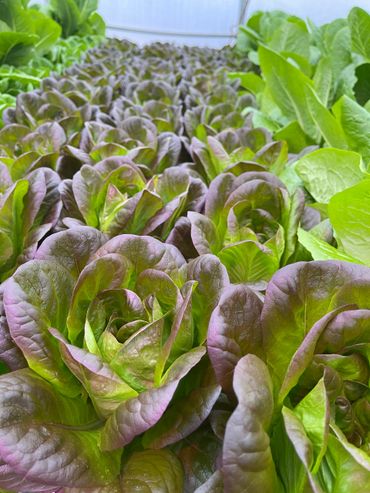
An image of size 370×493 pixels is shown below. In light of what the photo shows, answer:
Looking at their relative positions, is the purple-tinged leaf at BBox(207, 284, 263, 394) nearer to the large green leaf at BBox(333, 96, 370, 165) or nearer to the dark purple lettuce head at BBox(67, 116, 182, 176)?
the dark purple lettuce head at BBox(67, 116, 182, 176)

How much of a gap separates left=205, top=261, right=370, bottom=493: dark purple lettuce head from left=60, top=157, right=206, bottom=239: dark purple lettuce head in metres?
0.32

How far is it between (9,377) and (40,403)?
0.04 m

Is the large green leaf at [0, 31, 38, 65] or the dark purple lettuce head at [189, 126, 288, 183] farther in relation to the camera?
the large green leaf at [0, 31, 38, 65]

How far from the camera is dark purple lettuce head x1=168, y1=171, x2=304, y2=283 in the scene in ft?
2.41

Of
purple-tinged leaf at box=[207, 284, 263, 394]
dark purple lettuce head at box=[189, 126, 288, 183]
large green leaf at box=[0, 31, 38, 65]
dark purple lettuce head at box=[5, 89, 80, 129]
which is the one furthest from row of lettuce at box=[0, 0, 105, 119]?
purple-tinged leaf at box=[207, 284, 263, 394]

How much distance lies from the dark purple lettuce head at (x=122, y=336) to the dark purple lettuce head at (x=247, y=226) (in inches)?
5.1

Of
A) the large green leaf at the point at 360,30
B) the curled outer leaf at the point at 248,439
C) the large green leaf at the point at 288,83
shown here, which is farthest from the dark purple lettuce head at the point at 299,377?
the large green leaf at the point at 360,30

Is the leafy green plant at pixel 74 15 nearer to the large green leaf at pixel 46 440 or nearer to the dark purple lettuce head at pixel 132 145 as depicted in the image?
the dark purple lettuce head at pixel 132 145

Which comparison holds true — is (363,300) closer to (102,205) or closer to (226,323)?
(226,323)

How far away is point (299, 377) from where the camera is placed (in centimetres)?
50

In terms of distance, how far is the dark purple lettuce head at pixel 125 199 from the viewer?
80 cm

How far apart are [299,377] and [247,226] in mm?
361

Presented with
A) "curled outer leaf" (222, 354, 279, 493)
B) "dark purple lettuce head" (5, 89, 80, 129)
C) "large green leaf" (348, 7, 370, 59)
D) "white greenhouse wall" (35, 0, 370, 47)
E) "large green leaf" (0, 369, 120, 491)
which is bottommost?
"white greenhouse wall" (35, 0, 370, 47)

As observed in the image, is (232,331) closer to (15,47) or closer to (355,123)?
(355,123)
